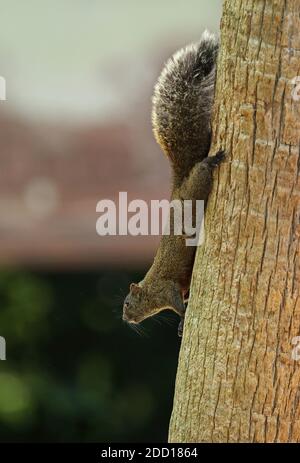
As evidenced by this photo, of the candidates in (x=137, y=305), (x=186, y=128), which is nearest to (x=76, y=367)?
(x=137, y=305)

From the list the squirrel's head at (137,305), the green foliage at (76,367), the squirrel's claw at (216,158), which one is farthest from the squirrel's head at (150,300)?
the green foliage at (76,367)

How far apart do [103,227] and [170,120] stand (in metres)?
2.22

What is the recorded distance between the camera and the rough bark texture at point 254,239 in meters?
3.57

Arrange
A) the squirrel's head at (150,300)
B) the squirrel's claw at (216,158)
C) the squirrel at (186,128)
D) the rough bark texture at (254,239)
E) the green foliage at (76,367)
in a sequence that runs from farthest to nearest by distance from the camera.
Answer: the green foliage at (76,367) → the squirrel's head at (150,300) → the squirrel at (186,128) → the squirrel's claw at (216,158) → the rough bark texture at (254,239)

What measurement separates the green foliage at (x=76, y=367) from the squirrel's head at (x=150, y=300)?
270cm

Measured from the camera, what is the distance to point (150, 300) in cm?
445

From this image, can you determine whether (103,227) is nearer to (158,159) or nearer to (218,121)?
(158,159)

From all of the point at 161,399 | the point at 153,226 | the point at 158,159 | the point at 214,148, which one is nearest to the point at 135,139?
the point at 158,159

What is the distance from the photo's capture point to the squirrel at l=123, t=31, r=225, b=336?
3854mm

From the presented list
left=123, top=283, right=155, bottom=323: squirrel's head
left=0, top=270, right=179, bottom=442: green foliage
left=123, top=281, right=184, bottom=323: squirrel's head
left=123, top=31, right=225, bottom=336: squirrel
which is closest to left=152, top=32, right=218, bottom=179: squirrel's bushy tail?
left=123, top=31, right=225, bottom=336: squirrel

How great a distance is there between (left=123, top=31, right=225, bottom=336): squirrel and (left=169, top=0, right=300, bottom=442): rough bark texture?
0.12 m

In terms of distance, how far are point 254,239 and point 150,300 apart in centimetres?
95

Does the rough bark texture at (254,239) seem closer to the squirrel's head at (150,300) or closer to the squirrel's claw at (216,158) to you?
the squirrel's claw at (216,158)

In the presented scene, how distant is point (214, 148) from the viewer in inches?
149
